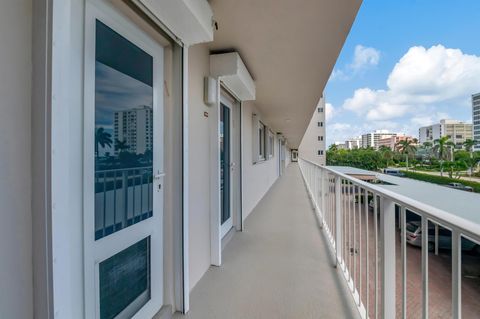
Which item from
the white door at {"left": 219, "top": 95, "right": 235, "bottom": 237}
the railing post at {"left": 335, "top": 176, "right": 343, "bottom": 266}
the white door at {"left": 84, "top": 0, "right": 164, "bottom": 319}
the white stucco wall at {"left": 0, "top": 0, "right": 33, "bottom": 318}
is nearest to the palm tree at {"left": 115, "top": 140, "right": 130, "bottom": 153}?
the white door at {"left": 84, "top": 0, "right": 164, "bottom": 319}

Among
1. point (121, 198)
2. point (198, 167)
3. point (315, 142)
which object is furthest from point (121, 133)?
point (315, 142)

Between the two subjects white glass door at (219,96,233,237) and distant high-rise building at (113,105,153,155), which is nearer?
distant high-rise building at (113,105,153,155)

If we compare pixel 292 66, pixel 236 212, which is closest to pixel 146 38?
pixel 292 66

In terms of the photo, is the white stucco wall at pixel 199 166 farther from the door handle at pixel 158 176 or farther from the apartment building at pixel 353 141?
the apartment building at pixel 353 141

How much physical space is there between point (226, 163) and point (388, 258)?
7.10 ft

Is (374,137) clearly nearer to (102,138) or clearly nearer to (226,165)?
(226,165)

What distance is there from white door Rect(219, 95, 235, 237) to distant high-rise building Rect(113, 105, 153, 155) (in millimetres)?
1547

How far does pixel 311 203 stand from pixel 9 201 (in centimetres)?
516

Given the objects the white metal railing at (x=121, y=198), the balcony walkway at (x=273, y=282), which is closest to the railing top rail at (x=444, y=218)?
the balcony walkway at (x=273, y=282)

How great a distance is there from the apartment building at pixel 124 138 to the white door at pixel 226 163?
13.7 inches

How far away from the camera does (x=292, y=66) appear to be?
2637 mm

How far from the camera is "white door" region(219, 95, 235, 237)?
294 centimetres

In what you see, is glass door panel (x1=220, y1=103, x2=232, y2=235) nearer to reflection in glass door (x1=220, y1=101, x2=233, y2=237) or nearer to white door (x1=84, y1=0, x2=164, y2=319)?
reflection in glass door (x1=220, y1=101, x2=233, y2=237)

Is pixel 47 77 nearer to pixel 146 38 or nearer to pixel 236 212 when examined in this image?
pixel 146 38
